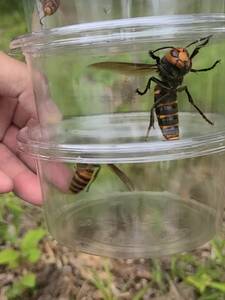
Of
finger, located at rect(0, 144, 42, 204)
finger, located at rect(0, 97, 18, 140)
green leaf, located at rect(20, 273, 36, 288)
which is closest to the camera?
finger, located at rect(0, 144, 42, 204)

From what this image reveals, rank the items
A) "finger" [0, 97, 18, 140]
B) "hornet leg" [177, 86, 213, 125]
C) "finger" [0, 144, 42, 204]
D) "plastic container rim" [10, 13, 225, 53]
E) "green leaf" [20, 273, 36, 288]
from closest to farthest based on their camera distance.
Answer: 1. "plastic container rim" [10, 13, 225, 53]
2. "hornet leg" [177, 86, 213, 125]
3. "finger" [0, 144, 42, 204]
4. "finger" [0, 97, 18, 140]
5. "green leaf" [20, 273, 36, 288]

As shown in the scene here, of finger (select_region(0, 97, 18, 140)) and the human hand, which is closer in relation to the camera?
the human hand

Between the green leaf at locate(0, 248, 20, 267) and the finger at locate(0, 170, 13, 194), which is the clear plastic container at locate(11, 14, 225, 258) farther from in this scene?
the green leaf at locate(0, 248, 20, 267)

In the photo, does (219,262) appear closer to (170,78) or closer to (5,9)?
(170,78)

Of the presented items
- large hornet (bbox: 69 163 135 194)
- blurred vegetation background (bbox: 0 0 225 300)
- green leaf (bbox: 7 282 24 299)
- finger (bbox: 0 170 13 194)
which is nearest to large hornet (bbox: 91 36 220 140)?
large hornet (bbox: 69 163 135 194)

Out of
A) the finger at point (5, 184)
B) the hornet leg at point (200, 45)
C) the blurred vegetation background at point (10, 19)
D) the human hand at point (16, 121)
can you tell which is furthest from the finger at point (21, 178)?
the blurred vegetation background at point (10, 19)

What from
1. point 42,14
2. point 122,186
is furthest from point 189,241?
point 42,14
